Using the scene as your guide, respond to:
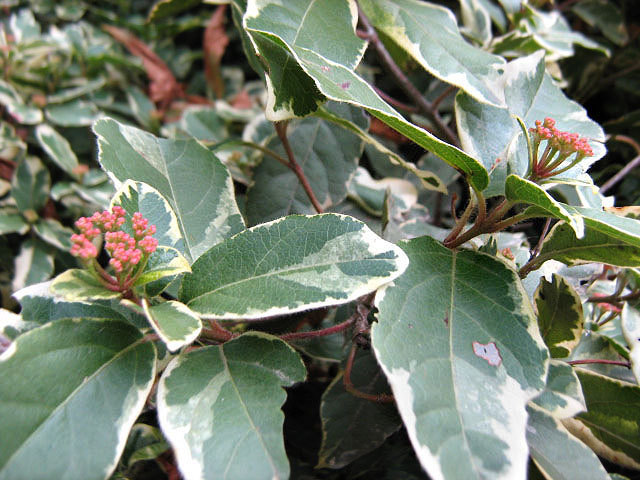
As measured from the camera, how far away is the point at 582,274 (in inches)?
33.6

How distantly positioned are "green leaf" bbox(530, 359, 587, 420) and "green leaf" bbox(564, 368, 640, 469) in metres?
0.11

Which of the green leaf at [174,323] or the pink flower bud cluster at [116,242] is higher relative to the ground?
the pink flower bud cluster at [116,242]

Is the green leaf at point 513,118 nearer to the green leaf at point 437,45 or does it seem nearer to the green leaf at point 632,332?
the green leaf at point 437,45

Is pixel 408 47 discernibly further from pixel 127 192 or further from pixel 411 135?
pixel 127 192

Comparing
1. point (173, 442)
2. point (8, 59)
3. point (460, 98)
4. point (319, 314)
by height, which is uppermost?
point (460, 98)

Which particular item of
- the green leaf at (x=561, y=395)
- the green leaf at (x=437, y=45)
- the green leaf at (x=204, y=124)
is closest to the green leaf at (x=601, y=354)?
the green leaf at (x=561, y=395)

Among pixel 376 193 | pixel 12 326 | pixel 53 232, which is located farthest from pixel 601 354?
pixel 53 232

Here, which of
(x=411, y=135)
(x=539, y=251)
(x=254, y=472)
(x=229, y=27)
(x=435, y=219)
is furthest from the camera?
(x=229, y=27)

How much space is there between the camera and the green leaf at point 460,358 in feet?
1.71

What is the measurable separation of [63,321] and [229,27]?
5.20 ft

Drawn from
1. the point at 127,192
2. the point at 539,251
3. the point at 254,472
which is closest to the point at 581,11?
the point at 539,251

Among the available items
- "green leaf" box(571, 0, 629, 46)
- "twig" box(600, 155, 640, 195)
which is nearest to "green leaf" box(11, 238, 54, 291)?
"twig" box(600, 155, 640, 195)

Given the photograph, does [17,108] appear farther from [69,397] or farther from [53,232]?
[69,397]

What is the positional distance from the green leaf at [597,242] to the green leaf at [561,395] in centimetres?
15
